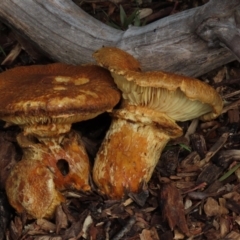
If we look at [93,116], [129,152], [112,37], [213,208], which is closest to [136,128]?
[129,152]

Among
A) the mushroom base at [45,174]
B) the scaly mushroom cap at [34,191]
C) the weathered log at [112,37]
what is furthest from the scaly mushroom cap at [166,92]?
the scaly mushroom cap at [34,191]

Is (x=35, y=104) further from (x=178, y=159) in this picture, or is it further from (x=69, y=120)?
(x=178, y=159)

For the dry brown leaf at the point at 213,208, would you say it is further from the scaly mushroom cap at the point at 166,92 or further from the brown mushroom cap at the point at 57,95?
the brown mushroom cap at the point at 57,95

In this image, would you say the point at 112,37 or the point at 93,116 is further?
the point at 112,37

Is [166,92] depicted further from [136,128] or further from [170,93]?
[136,128]

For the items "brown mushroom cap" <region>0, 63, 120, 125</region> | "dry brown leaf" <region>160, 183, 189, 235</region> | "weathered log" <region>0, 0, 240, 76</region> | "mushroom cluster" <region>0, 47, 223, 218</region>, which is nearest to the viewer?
"brown mushroom cap" <region>0, 63, 120, 125</region>

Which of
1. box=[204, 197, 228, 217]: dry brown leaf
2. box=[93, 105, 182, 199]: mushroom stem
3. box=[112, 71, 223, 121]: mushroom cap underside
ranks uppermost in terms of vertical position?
box=[112, 71, 223, 121]: mushroom cap underside

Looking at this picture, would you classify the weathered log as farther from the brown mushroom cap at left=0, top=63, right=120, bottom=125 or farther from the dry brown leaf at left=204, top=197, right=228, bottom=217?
the dry brown leaf at left=204, top=197, right=228, bottom=217

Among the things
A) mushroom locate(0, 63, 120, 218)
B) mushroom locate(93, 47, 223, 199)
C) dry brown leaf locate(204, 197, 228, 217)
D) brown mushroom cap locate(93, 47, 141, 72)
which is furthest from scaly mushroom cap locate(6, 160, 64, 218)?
dry brown leaf locate(204, 197, 228, 217)
